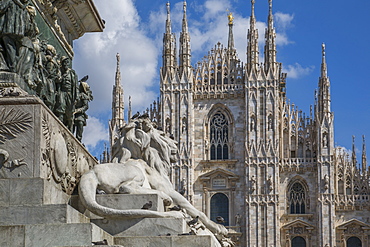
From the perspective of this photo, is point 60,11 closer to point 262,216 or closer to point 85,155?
point 85,155

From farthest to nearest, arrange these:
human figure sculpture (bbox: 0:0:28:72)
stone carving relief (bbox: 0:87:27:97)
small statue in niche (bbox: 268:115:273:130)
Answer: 1. small statue in niche (bbox: 268:115:273:130)
2. human figure sculpture (bbox: 0:0:28:72)
3. stone carving relief (bbox: 0:87:27:97)

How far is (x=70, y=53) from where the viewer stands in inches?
429

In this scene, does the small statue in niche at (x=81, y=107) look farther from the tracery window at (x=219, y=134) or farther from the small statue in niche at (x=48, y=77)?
the tracery window at (x=219, y=134)

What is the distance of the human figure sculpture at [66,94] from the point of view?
9195mm

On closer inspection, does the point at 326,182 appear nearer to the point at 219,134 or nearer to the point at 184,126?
the point at 219,134

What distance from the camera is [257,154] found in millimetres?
47000

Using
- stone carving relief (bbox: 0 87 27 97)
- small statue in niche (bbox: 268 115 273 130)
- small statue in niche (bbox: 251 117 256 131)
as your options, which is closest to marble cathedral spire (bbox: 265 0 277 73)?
small statue in niche (bbox: 268 115 273 130)

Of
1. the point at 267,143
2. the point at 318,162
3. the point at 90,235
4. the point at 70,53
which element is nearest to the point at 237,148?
the point at 267,143

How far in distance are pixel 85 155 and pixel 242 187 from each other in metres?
38.2

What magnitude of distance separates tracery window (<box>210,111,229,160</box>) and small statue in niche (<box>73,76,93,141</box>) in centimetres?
3805

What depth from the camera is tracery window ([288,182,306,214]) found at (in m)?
46.8

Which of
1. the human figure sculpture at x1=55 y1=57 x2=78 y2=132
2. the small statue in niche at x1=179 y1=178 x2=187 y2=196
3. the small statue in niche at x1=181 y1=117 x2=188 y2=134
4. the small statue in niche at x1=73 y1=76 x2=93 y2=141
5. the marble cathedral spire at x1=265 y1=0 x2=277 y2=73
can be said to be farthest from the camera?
the marble cathedral spire at x1=265 y1=0 x2=277 y2=73

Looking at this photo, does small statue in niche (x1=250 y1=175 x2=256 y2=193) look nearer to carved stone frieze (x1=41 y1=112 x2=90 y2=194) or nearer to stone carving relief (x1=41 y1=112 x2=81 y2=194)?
carved stone frieze (x1=41 y1=112 x2=90 y2=194)

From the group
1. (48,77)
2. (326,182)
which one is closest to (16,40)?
(48,77)
